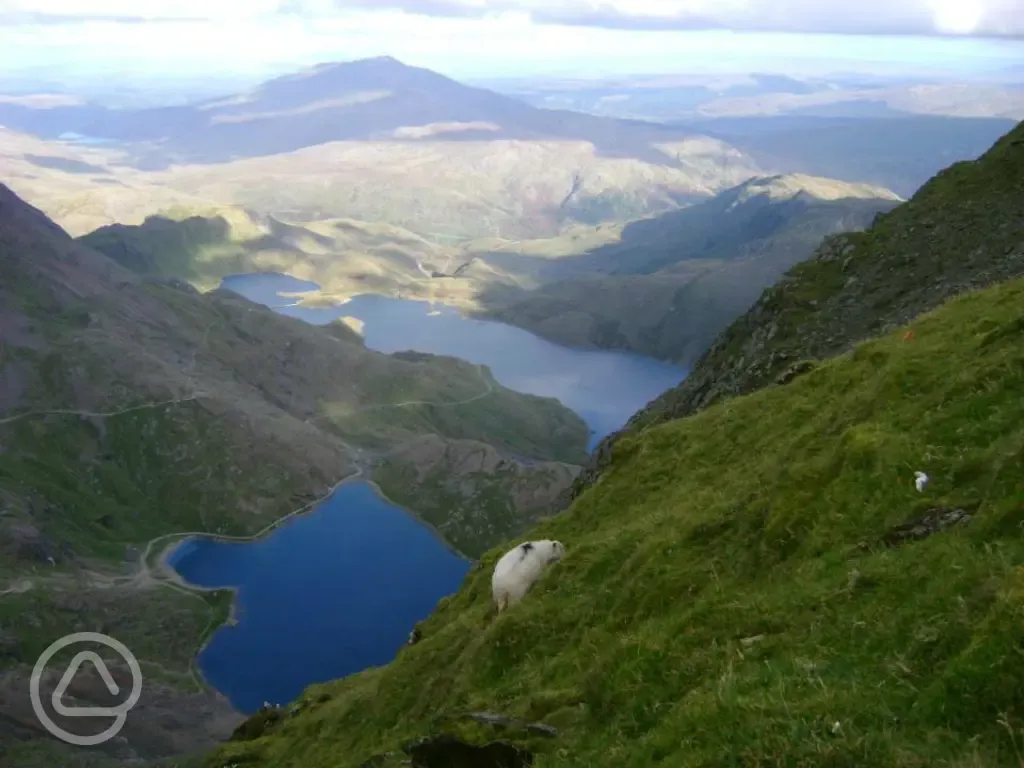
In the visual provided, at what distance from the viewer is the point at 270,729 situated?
39.9 m

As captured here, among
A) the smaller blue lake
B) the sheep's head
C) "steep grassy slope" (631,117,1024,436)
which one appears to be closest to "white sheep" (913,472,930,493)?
the sheep's head

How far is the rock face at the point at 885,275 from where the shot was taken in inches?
1857

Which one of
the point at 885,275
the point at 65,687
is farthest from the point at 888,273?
the point at 65,687

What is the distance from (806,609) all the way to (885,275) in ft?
152

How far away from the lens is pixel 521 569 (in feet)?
78.1

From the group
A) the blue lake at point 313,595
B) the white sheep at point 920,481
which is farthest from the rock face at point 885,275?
the blue lake at point 313,595

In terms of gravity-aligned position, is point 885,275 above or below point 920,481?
below

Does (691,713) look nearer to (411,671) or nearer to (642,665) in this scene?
(642,665)

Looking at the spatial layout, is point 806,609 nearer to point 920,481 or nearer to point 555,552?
point 920,481

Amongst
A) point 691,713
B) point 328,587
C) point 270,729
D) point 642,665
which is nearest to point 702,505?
point 642,665

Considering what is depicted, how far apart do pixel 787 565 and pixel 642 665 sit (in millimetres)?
3569

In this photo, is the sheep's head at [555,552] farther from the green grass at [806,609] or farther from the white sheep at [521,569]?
the green grass at [806,609]

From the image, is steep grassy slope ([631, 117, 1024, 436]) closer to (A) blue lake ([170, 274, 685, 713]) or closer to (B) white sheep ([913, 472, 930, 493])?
(B) white sheep ([913, 472, 930, 493])

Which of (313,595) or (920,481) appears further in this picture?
(313,595)
